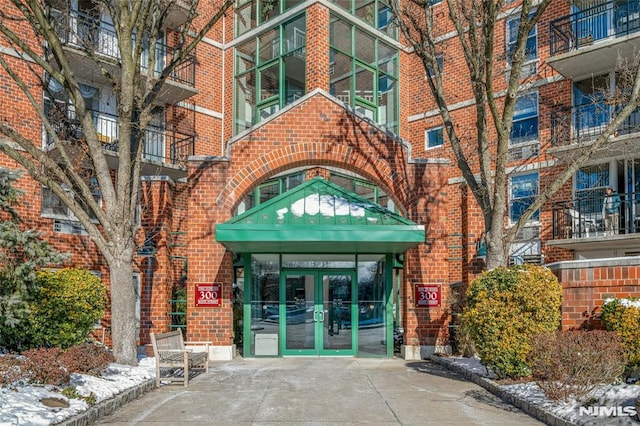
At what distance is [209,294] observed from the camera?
14320 mm

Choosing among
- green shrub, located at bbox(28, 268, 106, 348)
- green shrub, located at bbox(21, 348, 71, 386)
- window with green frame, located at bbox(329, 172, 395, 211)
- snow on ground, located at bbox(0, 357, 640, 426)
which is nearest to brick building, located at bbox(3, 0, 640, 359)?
window with green frame, located at bbox(329, 172, 395, 211)

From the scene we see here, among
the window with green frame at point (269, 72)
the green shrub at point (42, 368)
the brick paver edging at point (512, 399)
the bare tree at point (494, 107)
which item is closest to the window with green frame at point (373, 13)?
the window with green frame at point (269, 72)

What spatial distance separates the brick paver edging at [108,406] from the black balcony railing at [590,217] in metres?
13.9

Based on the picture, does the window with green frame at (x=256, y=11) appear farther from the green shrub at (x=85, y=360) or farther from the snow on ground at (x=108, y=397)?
the snow on ground at (x=108, y=397)

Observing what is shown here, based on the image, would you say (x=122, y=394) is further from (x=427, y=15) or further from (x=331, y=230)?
(x=427, y=15)

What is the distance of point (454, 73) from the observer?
72.0 feet

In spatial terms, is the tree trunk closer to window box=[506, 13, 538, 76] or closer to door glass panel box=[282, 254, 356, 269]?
door glass panel box=[282, 254, 356, 269]

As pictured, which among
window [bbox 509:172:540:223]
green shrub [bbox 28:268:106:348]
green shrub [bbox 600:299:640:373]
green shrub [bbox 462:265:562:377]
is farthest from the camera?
window [bbox 509:172:540:223]

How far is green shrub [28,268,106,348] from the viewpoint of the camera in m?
11.6

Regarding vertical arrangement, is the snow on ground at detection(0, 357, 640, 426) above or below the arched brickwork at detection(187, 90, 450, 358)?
below

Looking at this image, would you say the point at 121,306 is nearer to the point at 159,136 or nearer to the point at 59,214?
the point at 59,214

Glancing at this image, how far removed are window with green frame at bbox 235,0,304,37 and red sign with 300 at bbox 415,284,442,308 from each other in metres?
12.3

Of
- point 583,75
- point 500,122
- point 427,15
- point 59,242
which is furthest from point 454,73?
point 59,242

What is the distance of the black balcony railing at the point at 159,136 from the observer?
59.2 feet
